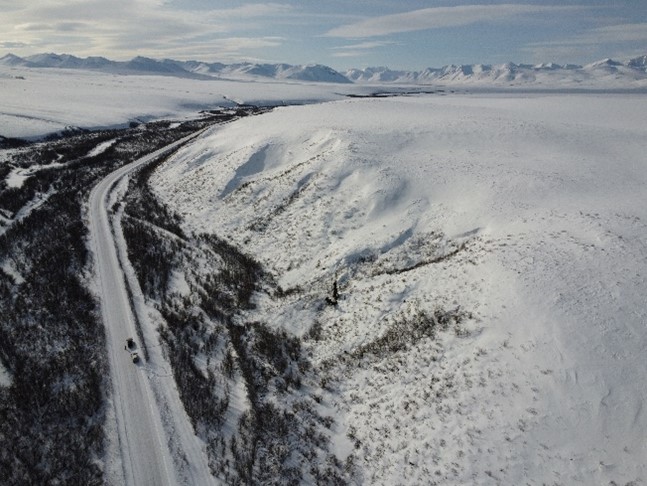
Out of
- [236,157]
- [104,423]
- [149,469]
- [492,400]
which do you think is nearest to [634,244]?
[492,400]

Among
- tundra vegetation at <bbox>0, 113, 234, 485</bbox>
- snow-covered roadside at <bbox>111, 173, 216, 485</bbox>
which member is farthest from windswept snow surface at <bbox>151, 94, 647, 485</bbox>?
tundra vegetation at <bbox>0, 113, 234, 485</bbox>

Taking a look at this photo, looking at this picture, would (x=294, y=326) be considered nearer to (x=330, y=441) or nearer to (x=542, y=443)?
(x=330, y=441)

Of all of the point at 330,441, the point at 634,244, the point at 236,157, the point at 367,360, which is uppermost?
the point at 236,157

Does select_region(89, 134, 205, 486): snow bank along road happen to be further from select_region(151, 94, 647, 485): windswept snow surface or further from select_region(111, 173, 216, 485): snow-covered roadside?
select_region(151, 94, 647, 485): windswept snow surface

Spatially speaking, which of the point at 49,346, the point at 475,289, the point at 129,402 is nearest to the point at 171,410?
the point at 129,402

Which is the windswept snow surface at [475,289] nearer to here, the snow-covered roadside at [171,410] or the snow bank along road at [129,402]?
the snow-covered roadside at [171,410]

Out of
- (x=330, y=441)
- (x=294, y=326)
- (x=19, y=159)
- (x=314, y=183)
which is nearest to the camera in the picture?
(x=330, y=441)
